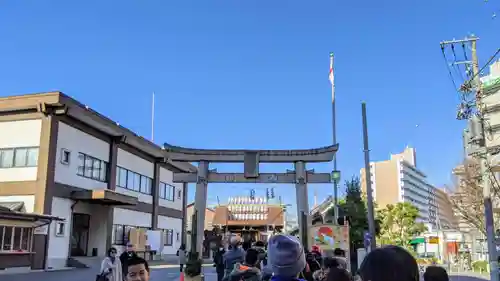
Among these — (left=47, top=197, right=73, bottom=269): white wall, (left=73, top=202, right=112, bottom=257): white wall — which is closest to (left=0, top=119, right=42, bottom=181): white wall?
(left=47, top=197, right=73, bottom=269): white wall

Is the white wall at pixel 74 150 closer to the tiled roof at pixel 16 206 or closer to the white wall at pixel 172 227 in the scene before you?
the tiled roof at pixel 16 206

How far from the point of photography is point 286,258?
10.7ft

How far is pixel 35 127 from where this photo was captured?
87.5ft

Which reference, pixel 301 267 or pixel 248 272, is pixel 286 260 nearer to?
pixel 301 267

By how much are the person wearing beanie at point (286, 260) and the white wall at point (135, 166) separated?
1249 inches

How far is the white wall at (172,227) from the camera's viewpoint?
42222 mm

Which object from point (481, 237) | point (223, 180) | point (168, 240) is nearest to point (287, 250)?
point (223, 180)

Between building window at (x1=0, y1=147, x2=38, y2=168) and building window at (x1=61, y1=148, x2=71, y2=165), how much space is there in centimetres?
140

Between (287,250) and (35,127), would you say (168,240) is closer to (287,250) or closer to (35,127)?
(35,127)

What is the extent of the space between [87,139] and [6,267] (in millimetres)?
9448

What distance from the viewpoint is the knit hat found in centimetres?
325

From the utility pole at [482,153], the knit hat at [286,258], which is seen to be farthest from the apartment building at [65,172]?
the knit hat at [286,258]

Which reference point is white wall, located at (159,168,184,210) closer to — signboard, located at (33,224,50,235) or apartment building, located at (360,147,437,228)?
signboard, located at (33,224,50,235)

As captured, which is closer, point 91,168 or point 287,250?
point 287,250
